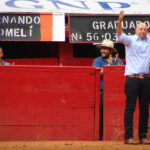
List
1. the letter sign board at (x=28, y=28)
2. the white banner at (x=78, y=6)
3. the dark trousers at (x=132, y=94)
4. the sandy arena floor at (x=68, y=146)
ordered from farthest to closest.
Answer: the white banner at (x=78, y=6)
the letter sign board at (x=28, y=28)
the dark trousers at (x=132, y=94)
the sandy arena floor at (x=68, y=146)

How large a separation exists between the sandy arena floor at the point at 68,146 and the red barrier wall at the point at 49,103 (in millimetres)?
461

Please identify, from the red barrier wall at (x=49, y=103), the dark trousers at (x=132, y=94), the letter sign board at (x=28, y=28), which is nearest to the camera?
the dark trousers at (x=132, y=94)

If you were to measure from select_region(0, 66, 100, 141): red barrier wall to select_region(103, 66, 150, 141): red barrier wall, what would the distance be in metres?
0.15

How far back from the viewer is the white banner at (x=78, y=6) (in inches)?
531

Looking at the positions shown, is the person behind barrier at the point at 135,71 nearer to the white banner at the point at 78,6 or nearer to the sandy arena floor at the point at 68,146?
the sandy arena floor at the point at 68,146

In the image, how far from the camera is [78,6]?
44.7 ft

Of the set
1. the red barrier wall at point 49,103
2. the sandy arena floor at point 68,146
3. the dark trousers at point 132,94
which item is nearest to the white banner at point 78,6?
the red barrier wall at point 49,103

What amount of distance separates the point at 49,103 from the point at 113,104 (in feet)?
3.56


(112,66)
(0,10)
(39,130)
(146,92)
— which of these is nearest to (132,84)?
(146,92)

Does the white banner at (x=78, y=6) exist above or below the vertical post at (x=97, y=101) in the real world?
above

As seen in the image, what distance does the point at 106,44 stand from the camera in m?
10.9

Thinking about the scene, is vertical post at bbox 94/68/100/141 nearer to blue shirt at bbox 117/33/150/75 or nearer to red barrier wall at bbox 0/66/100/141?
red barrier wall at bbox 0/66/100/141

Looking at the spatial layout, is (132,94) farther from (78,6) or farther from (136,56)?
(78,6)

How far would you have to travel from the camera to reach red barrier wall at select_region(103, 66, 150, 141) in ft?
33.4
